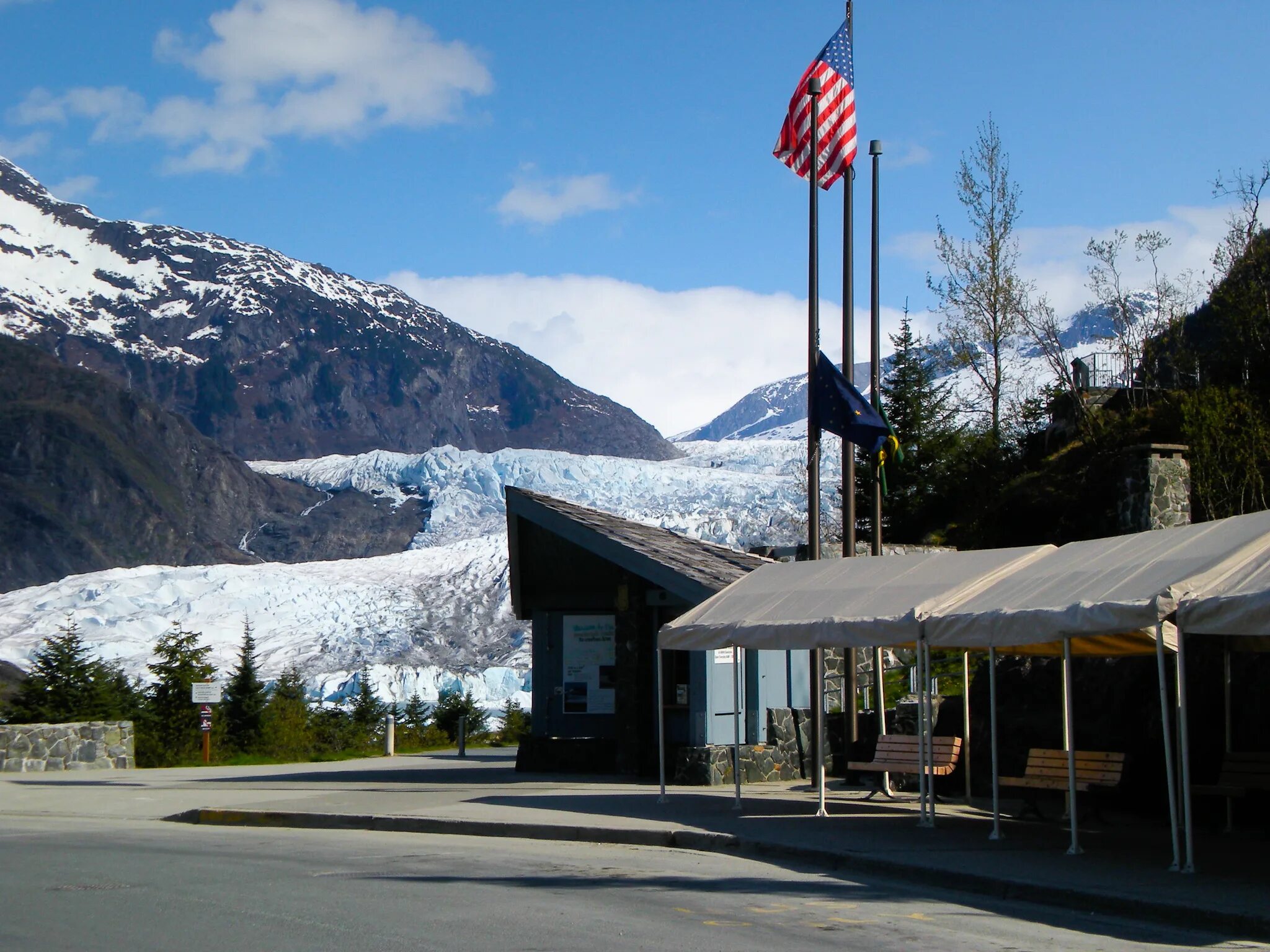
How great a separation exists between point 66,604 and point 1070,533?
48438 mm

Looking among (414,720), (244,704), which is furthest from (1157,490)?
(414,720)

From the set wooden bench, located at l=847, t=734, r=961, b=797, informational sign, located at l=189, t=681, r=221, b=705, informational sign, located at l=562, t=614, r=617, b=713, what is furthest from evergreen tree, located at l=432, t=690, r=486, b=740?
wooden bench, located at l=847, t=734, r=961, b=797

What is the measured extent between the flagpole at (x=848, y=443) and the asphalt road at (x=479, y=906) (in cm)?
580

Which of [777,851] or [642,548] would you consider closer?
[777,851]

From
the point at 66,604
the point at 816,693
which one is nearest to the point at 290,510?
the point at 66,604

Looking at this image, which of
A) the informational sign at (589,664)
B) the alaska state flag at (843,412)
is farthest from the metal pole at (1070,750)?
the informational sign at (589,664)

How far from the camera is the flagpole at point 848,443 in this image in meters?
18.3

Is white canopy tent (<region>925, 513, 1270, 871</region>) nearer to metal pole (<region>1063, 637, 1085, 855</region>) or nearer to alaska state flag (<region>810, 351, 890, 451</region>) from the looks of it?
metal pole (<region>1063, 637, 1085, 855</region>)

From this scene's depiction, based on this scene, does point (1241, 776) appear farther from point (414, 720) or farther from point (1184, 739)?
point (414, 720)

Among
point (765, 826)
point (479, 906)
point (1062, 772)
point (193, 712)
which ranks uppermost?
point (1062, 772)

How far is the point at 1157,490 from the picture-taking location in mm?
27953

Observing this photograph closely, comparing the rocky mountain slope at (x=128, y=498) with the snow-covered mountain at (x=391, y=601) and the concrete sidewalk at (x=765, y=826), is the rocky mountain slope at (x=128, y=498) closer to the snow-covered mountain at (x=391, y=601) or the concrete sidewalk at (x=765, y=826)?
the snow-covered mountain at (x=391, y=601)

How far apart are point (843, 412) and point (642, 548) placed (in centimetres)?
414

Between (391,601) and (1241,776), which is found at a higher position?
(391,601)
